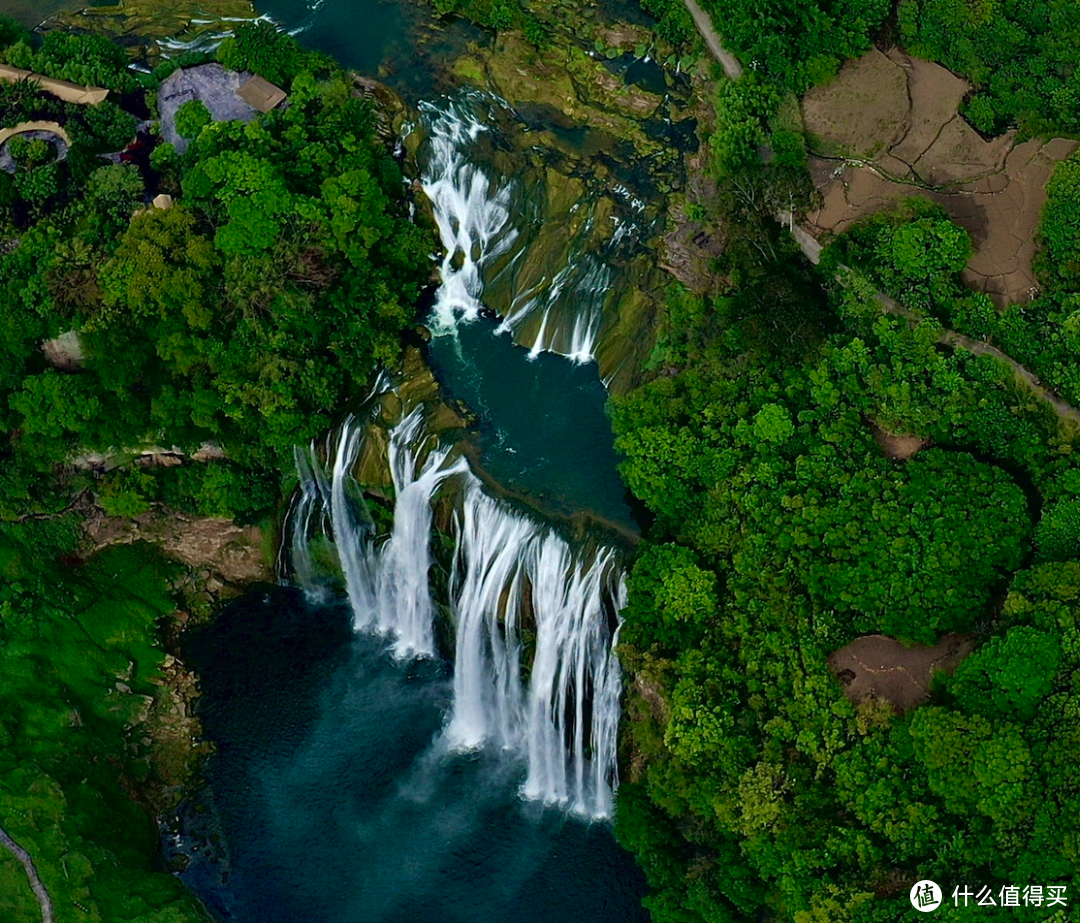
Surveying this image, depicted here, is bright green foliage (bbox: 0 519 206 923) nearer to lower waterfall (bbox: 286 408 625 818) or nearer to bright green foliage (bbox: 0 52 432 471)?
bright green foliage (bbox: 0 52 432 471)

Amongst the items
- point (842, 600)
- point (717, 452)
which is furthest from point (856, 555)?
point (717, 452)

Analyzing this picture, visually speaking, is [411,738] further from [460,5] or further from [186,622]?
[460,5]

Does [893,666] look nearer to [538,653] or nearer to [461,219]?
[538,653]

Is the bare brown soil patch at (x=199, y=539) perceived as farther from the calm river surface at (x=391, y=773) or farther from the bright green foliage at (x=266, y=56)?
the bright green foliage at (x=266, y=56)

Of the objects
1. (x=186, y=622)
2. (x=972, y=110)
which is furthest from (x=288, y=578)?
(x=972, y=110)

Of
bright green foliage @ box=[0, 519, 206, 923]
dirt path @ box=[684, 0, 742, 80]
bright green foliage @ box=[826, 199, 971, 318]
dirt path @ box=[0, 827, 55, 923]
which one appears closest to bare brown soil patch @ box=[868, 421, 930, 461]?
bright green foliage @ box=[826, 199, 971, 318]
